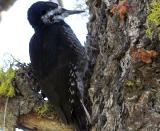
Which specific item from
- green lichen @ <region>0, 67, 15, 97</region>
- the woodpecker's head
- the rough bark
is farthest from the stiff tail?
the woodpecker's head

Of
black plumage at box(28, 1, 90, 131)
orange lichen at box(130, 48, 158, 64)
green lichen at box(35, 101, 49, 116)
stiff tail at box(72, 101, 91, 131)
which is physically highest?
orange lichen at box(130, 48, 158, 64)

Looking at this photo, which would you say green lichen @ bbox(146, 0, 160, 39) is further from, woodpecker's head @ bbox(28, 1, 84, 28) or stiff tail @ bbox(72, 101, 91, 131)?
woodpecker's head @ bbox(28, 1, 84, 28)

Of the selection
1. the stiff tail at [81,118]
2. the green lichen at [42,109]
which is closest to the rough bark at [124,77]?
the stiff tail at [81,118]

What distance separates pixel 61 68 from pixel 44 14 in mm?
632

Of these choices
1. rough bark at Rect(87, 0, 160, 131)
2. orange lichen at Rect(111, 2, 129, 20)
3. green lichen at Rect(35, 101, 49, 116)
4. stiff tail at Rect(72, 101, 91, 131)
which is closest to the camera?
rough bark at Rect(87, 0, 160, 131)

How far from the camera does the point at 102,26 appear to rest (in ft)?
9.27

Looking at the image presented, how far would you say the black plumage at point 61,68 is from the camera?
2.85 m

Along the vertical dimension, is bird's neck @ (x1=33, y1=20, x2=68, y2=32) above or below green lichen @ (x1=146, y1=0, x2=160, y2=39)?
below

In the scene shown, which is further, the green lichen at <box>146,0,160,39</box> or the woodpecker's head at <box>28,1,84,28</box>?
the woodpecker's head at <box>28,1,84,28</box>

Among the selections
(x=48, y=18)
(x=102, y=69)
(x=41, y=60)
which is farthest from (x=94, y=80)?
(x=48, y=18)

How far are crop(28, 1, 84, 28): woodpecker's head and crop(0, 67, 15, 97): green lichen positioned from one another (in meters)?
0.60

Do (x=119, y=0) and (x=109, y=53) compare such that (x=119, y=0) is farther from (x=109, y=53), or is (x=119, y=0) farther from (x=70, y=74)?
(x=70, y=74)

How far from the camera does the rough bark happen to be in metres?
2.11

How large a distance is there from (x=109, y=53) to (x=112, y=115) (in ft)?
1.31
